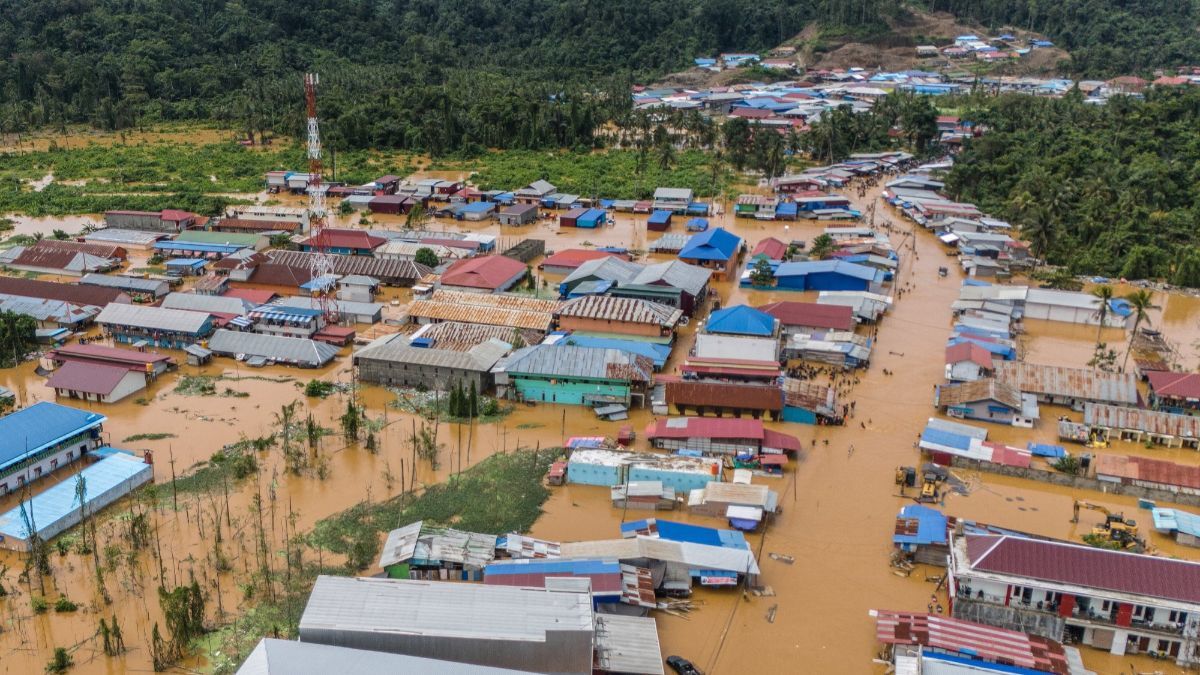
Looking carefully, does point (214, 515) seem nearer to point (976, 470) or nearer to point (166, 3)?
point (976, 470)

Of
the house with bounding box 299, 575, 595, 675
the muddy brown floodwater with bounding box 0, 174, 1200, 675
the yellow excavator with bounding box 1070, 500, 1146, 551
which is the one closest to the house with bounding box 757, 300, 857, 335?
the muddy brown floodwater with bounding box 0, 174, 1200, 675

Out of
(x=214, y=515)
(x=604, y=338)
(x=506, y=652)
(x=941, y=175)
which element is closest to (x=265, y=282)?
(x=604, y=338)

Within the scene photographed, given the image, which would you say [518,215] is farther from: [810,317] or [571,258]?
[810,317]

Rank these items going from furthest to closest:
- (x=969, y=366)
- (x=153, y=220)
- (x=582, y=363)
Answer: (x=153, y=220) → (x=969, y=366) → (x=582, y=363)

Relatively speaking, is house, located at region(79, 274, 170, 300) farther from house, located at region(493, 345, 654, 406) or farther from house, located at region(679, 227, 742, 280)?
house, located at region(679, 227, 742, 280)

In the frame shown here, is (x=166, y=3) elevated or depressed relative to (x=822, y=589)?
elevated

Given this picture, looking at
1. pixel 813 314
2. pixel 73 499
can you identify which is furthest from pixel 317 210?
pixel 813 314
